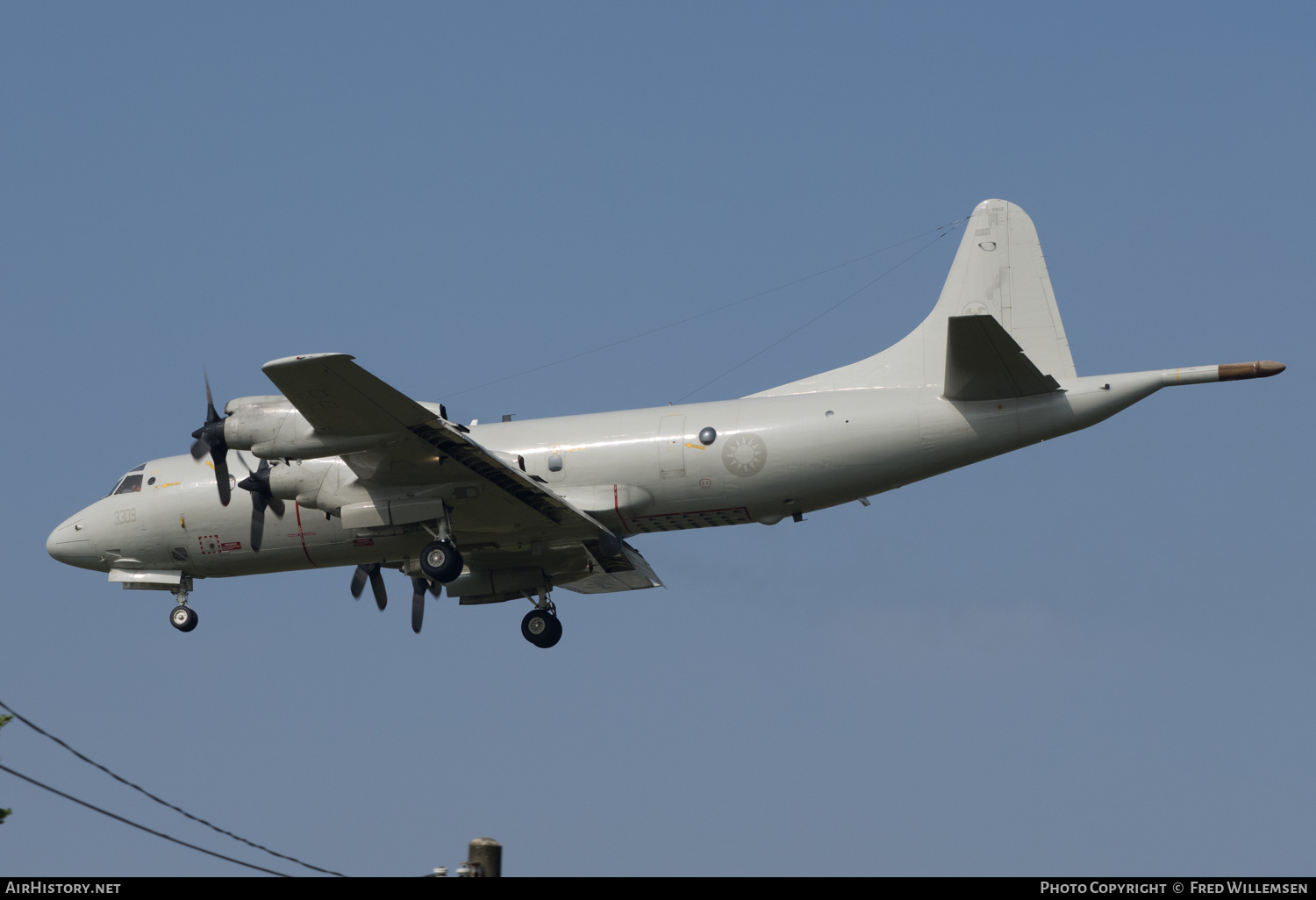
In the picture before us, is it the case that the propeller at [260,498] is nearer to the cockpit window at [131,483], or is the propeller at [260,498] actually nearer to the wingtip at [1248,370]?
the cockpit window at [131,483]

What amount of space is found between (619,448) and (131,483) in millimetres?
11188

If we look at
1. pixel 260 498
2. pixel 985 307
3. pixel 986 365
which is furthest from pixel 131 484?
pixel 985 307

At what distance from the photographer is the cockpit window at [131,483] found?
31.0 m

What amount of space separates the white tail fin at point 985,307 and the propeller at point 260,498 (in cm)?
990

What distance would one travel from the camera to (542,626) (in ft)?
104

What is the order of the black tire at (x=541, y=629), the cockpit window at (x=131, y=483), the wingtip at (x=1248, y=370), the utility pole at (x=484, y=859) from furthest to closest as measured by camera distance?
the black tire at (x=541, y=629)
the cockpit window at (x=131, y=483)
the wingtip at (x=1248, y=370)
the utility pole at (x=484, y=859)

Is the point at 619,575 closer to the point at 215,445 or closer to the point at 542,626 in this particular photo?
the point at 542,626

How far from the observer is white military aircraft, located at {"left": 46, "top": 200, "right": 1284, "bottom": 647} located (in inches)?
1005

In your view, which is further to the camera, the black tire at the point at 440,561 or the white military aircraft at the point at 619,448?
the black tire at the point at 440,561

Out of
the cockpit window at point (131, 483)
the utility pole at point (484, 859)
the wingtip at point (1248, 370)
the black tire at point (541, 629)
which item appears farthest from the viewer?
the black tire at point (541, 629)

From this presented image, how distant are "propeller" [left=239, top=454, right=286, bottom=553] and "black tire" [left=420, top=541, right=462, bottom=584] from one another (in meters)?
3.24

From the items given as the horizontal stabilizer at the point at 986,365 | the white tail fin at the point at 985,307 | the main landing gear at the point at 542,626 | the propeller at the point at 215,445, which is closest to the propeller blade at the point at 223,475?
the propeller at the point at 215,445
